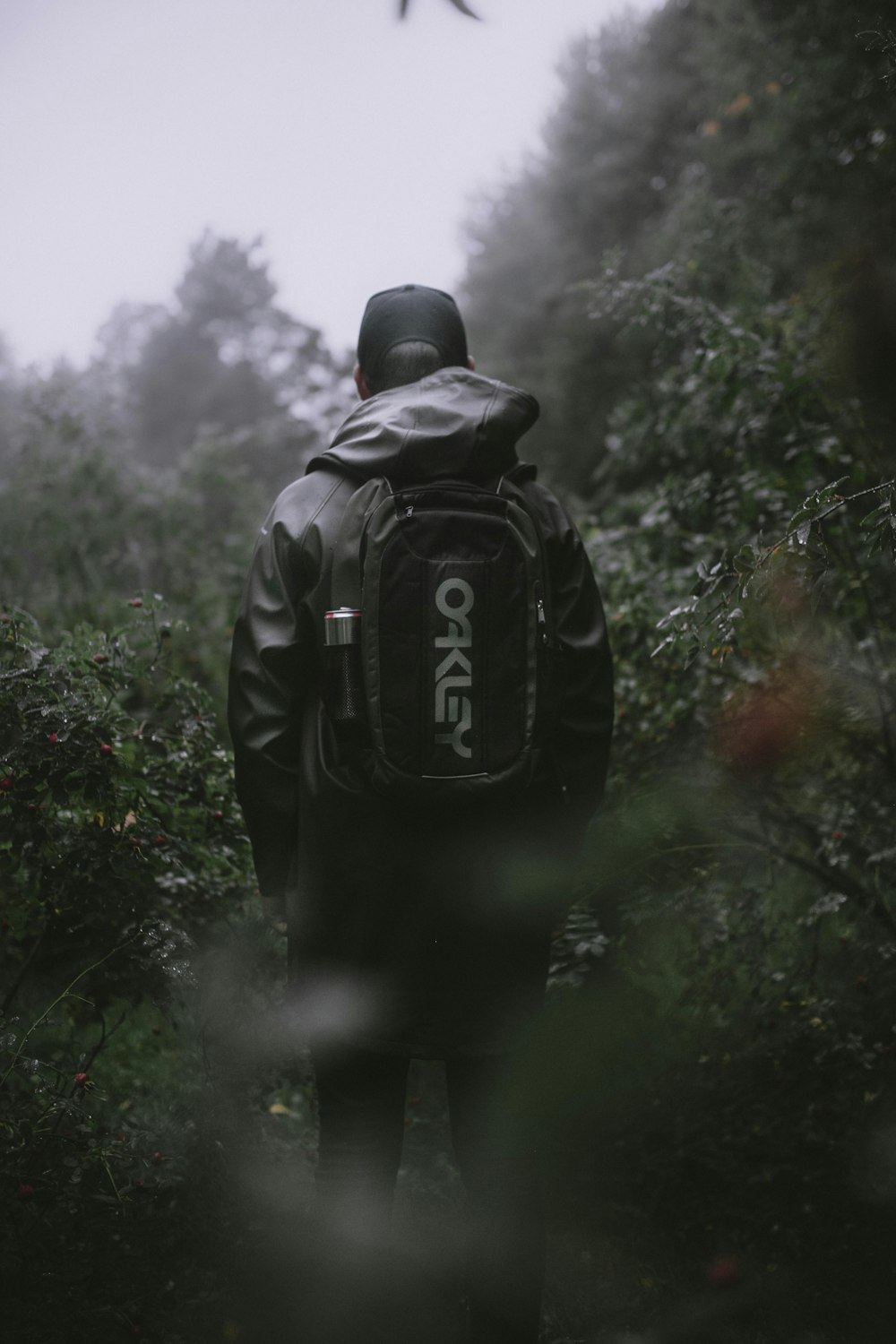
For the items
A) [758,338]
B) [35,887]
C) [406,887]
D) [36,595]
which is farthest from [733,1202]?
[36,595]

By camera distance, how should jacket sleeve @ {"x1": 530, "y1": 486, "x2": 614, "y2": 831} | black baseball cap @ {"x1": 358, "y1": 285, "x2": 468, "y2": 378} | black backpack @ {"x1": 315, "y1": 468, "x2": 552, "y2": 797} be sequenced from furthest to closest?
black baseball cap @ {"x1": 358, "y1": 285, "x2": 468, "y2": 378}, jacket sleeve @ {"x1": 530, "y1": 486, "x2": 614, "y2": 831}, black backpack @ {"x1": 315, "y1": 468, "x2": 552, "y2": 797}

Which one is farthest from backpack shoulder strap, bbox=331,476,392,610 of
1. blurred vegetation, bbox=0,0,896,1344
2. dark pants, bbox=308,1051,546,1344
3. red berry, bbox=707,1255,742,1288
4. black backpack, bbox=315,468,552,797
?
red berry, bbox=707,1255,742,1288

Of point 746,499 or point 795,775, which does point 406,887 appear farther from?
point 746,499

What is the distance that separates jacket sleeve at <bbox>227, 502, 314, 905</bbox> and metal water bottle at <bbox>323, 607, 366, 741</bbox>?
9cm

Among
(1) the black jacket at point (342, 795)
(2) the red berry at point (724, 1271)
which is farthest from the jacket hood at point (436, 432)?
(2) the red berry at point (724, 1271)

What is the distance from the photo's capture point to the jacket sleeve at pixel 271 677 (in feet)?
5.31

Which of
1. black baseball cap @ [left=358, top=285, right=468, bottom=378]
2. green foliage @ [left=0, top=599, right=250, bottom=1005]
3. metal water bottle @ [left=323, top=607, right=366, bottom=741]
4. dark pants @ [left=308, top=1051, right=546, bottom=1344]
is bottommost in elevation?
dark pants @ [left=308, top=1051, right=546, bottom=1344]

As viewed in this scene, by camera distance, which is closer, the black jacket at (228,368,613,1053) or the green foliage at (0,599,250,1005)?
the black jacket at (228,368,613,1053)

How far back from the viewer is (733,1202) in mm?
2244

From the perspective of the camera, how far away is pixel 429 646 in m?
1.55

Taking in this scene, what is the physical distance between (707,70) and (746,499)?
11870 millimetres

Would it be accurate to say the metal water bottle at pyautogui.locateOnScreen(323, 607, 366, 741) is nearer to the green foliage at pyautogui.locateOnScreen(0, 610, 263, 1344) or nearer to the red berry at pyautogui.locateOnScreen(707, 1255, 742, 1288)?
the green foliage at pyautogui.locateOnScreen(0, 610, 263, 1344)

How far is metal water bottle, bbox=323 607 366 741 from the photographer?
1.55m

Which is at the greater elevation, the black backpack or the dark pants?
the black backpack
